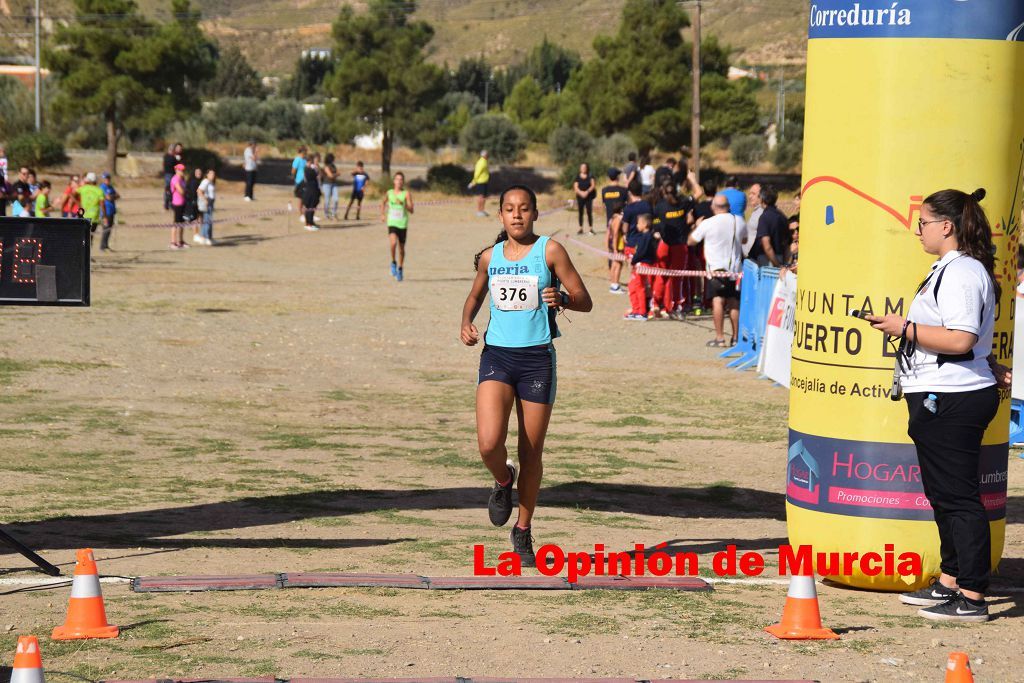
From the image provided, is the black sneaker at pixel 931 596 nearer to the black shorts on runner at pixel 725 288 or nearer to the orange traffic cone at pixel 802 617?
the orange traffic cone at pixel 802 617

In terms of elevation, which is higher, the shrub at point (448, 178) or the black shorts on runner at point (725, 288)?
the shrub at point (448, 178)

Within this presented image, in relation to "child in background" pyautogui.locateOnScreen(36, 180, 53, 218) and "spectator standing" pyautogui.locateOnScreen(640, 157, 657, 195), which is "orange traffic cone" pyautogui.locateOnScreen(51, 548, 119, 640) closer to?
"child in background" pyautogui.locateOnScreen(36, 180, 53, 218)

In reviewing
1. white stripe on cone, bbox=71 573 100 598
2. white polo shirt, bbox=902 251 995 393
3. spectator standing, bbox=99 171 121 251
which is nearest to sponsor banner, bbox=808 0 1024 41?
white polo shirt, bbox=902 251 995 393

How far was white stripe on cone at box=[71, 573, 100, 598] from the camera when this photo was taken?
6301 millimetres

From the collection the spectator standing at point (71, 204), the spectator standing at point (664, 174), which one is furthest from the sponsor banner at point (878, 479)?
the spectator standing at point (71, 204)

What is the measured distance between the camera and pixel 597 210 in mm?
44594

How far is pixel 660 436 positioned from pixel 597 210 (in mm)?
31683

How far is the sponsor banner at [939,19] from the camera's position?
7320 mm

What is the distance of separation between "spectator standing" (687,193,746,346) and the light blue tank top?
455 inches

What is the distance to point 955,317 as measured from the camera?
22.4 ft

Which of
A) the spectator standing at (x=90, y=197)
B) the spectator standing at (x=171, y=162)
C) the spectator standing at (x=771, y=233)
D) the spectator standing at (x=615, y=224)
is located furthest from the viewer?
the spectator standing at (x=171, y=162)

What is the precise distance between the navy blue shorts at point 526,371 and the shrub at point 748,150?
72.8 metres

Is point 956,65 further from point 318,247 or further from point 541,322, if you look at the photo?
point 318,247

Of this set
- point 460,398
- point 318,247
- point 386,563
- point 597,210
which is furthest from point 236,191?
point 386,563
